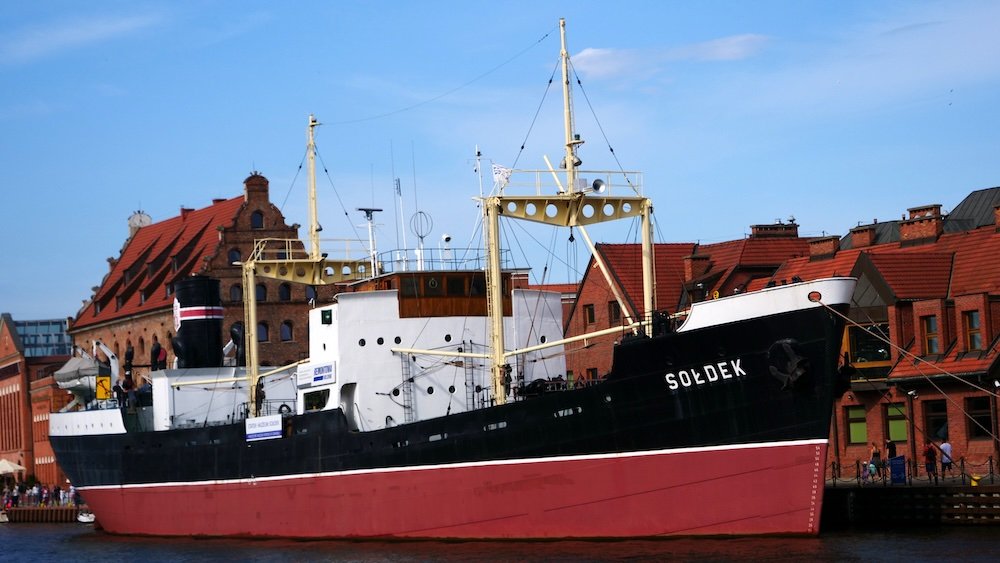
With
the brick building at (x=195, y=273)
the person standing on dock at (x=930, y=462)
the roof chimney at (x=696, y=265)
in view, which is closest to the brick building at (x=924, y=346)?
the person standing on dock at (x=930, y=462)

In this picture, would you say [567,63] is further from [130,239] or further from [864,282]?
[130,239]

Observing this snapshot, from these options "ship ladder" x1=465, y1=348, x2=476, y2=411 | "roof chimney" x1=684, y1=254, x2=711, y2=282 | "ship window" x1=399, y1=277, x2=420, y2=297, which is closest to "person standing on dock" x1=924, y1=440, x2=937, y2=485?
"ship ladder" x1=465, y1=348, x2=476, y2=411

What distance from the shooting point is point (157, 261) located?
79312 mm

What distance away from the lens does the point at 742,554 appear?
2773 cm

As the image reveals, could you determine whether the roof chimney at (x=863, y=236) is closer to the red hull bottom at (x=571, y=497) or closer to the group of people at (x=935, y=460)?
the group of people at (x=935, y=460)

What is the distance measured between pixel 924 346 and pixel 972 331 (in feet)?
5.55

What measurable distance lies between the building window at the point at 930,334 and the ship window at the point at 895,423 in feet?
5.75

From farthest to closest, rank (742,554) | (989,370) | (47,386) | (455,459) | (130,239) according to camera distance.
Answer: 1. (130,239)
2. (47,386)
3. (989,370)
4. (455,459)
5. (742,554)

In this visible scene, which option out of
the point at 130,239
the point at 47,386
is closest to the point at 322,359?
the point at 47,386

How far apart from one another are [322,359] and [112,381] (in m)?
16.9

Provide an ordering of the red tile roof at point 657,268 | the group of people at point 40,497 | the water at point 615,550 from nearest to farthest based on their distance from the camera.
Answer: the water at point 615,550 → the red tile roof at point 657,268 → the group of people at point 40,497

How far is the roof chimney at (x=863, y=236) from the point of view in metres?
50.0

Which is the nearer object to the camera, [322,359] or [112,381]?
[322,359]

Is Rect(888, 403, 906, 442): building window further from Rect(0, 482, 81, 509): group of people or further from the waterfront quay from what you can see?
Rect(0, 482, 81, 509): group of people
